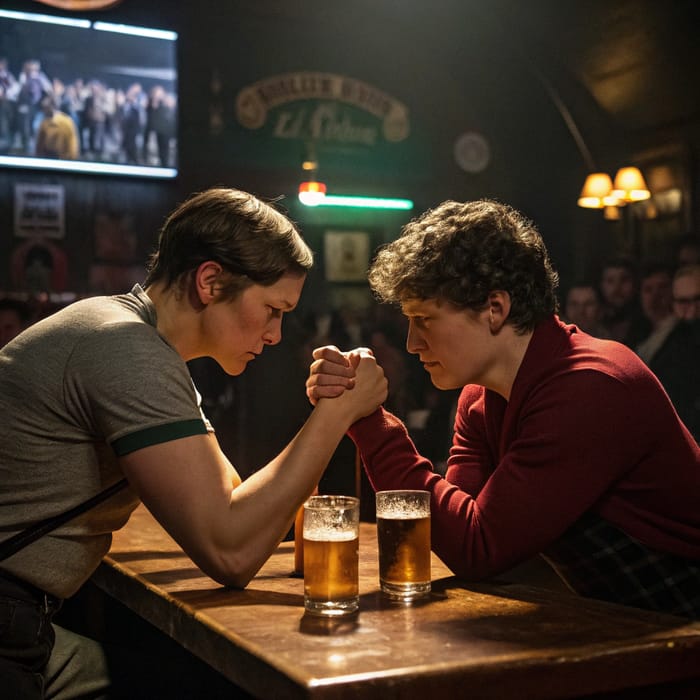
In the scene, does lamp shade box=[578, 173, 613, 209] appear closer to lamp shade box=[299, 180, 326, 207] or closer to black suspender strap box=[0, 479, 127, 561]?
lamp shade box=[299, 180, 326, 207]

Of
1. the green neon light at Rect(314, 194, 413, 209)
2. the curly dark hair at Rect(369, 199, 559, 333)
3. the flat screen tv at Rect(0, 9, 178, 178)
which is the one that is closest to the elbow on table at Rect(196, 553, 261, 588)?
the curly dark hair at Rect(369, 199, 559, 333)

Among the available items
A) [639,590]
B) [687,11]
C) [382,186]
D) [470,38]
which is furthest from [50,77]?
[639,590]

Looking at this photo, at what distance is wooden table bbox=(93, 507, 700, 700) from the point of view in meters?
1.07

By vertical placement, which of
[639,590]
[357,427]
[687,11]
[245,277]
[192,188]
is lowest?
[639,590]

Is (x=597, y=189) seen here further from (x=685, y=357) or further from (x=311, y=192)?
(x=311, y=192)

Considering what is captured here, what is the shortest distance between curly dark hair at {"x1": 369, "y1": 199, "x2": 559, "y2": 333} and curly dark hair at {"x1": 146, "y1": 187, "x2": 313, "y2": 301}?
23cm

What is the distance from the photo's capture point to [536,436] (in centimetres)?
159

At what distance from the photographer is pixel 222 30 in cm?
652

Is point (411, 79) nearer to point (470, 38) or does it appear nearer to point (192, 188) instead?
point (470, 38)

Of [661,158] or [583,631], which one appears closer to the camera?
[583,631]

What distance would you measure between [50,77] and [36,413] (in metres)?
4.85

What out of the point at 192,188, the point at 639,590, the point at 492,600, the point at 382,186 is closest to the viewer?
the point at 492,600

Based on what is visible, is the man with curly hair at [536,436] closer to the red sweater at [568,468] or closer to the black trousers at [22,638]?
the red sweater at [568,468]

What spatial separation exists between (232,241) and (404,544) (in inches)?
24.8
